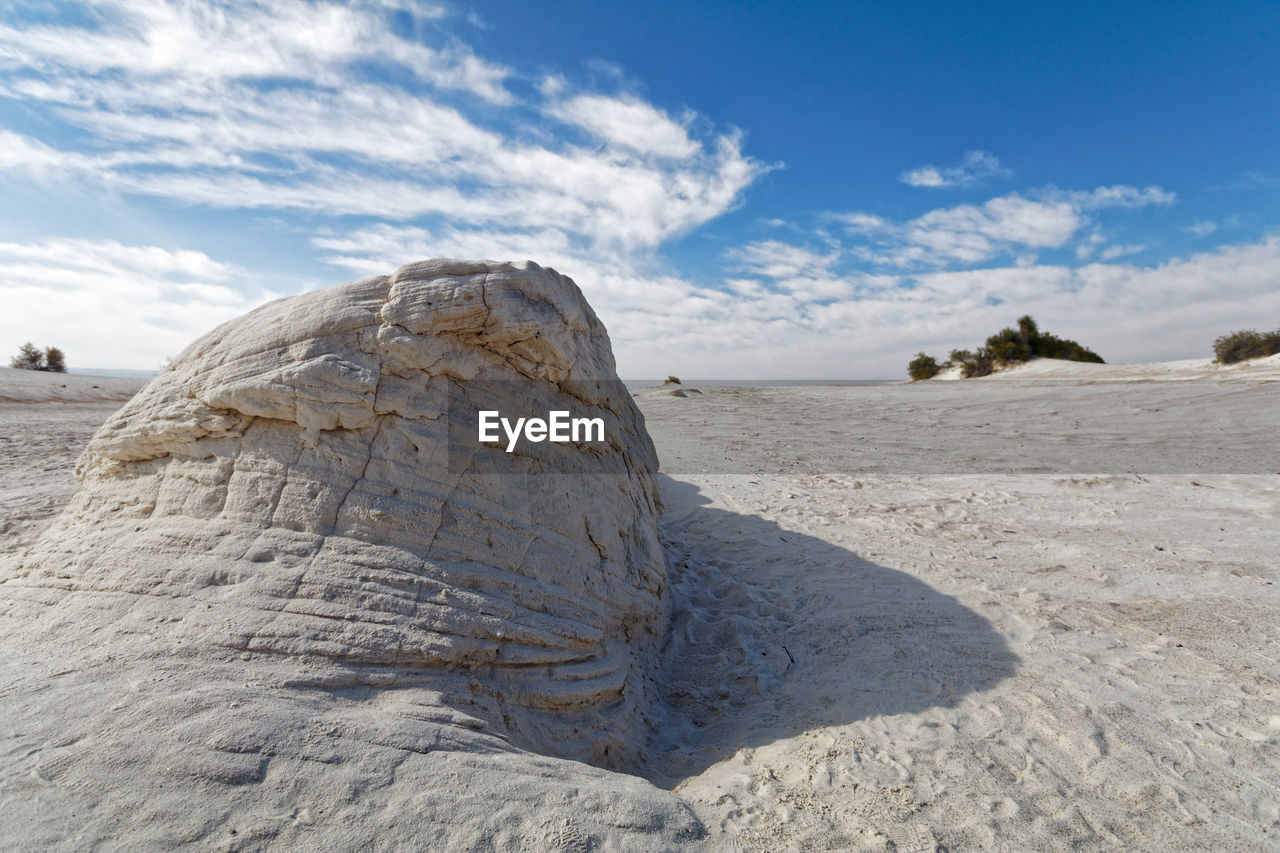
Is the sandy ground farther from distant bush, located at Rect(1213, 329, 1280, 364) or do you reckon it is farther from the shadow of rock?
distant bush, located at Rect(1213, 329, 1280, 364)

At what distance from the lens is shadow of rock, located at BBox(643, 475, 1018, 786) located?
347 centimetres

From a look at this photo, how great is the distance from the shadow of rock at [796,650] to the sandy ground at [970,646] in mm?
20

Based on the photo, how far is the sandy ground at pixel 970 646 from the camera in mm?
2654

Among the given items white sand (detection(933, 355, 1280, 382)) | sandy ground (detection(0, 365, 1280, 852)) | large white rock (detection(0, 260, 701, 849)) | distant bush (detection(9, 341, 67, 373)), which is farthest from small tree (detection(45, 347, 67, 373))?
white sand (detection(933, 355, 1280, 382))

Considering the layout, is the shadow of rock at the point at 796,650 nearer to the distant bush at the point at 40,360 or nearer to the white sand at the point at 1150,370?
the white sand at the point at 1150,370

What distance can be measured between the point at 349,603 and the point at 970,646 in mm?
3863

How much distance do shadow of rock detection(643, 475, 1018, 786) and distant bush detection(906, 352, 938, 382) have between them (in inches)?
1080

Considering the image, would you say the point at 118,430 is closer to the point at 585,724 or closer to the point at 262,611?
the point at 262,611

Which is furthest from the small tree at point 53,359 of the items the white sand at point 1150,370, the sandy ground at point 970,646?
the white sand at point 1150,370

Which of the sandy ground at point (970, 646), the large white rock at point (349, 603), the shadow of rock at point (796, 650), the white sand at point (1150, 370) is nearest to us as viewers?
the large white rock at point (349, 603)

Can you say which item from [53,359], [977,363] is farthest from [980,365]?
[53,359]

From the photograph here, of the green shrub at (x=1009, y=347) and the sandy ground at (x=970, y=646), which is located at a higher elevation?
the green shrub at (x=1009, y=347)

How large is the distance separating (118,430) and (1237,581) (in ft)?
27.1

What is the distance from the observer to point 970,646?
4082 mm
